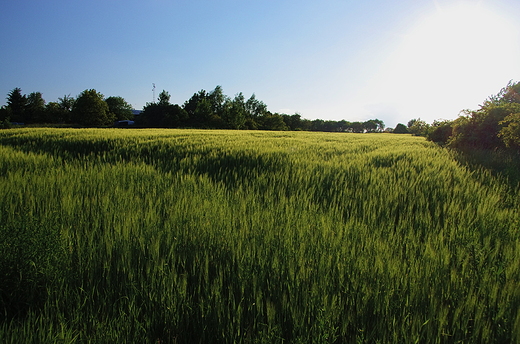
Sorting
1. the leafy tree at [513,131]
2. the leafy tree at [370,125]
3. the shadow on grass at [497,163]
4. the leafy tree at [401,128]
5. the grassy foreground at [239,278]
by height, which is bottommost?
the grassy foreground at [239,278]

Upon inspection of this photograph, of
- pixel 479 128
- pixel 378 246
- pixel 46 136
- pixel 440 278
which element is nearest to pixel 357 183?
pixel 378 246

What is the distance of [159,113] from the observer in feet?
171

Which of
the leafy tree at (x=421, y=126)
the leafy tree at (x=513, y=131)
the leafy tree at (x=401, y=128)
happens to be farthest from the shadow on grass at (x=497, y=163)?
the leafy tree at (x=401, y=128)

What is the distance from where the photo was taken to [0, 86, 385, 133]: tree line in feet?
162

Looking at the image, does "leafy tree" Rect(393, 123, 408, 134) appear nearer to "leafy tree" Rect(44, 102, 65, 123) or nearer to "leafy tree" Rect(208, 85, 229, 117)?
"leafy tree" Rect(208, 85, 229, 117)

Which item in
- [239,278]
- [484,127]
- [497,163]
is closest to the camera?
[239,278]

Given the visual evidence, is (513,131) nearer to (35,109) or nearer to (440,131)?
(440,131)

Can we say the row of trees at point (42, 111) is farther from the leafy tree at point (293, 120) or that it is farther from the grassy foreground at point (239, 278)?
the grassy foreground at point (239, 278)

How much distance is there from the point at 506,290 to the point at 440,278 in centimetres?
26

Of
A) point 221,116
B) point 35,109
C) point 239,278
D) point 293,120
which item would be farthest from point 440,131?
point 35,109

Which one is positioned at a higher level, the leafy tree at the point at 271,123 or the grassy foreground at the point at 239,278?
the leafy tree at the point at 271,123

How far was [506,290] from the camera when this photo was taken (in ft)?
3.92

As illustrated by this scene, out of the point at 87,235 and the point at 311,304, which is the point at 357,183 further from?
the point at 87,235

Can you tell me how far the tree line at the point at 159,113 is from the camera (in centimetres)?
4941
